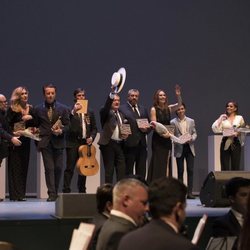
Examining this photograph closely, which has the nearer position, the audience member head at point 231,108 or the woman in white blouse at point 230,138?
the woman in white blouse at point 230,138

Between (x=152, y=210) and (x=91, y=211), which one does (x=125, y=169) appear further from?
(x=152, y=210)

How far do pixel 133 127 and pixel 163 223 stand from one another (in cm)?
600

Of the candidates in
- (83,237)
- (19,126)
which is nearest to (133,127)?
(19,126)

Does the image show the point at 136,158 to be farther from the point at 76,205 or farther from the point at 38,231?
the point at 38,231

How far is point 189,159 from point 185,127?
0.48 m

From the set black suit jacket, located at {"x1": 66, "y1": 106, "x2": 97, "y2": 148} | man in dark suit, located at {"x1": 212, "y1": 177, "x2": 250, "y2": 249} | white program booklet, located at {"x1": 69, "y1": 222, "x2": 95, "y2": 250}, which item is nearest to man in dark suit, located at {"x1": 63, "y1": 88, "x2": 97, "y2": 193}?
black suit jacket, located at {"x1": 66, "y1": 106, "x2": 97, "y2": 148}

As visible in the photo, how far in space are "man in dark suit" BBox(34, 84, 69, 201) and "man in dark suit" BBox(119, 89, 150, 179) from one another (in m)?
0.84

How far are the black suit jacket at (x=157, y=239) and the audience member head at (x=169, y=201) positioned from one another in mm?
47

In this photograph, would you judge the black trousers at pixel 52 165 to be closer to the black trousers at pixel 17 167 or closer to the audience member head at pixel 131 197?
the black trousers at pixel 17 167

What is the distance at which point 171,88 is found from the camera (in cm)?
1214

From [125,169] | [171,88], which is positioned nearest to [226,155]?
[125,169]

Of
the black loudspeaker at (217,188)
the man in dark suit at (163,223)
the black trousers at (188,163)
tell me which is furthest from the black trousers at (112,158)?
the man in dark suit at (163,223)

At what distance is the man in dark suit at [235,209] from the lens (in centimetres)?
440

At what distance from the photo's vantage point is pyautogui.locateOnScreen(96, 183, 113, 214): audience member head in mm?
4020
